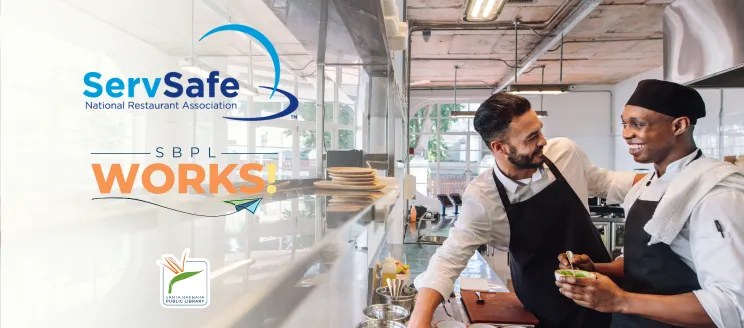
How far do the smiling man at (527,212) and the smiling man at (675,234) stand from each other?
0.17 metres

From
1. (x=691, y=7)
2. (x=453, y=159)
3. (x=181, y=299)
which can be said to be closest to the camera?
(x=181, y=299)

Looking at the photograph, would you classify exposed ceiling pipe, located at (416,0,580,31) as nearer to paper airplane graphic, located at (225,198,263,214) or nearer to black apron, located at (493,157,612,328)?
black apron, located at (493,157,612,328)

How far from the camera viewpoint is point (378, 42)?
160 cm

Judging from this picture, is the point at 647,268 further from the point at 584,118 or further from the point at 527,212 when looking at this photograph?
the point at 584,118

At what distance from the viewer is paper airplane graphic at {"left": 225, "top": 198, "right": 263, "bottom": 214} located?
65 cm

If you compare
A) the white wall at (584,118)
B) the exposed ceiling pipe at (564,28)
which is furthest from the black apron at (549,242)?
the white wall at (584,118)

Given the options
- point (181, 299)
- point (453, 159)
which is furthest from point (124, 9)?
point (453, 159)

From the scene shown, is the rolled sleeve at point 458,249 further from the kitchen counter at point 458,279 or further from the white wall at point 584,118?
the white wall at point 584,118

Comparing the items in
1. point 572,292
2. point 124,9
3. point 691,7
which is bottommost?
point 572,292

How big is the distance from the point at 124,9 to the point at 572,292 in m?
1.38

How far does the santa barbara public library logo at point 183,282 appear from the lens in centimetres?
51

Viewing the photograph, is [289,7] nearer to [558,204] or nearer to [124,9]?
[124,9]

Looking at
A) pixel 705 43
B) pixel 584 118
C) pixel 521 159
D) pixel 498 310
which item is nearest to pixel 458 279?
pixel 498 310

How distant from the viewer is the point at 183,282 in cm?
52
